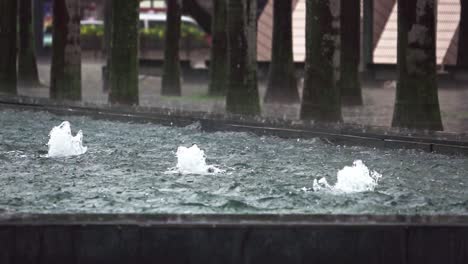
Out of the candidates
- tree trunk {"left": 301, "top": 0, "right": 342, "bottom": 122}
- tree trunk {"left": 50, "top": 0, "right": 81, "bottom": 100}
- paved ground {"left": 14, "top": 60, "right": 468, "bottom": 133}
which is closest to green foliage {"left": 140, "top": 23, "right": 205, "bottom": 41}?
paved ground {"left": 14, "top": 60, "right": 468, "bottom": 133}

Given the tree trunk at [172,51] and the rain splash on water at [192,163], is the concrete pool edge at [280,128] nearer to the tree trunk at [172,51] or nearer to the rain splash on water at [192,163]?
the rain splash on water at [192,163]

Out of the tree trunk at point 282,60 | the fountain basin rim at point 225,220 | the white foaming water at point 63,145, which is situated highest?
the tree trunk at point 282,60

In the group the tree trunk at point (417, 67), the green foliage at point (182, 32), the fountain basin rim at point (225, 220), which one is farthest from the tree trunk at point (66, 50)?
the green foliage at point (182, 32)

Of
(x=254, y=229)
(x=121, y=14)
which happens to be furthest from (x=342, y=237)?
(x=121, y=14)

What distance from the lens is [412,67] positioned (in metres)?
18.0

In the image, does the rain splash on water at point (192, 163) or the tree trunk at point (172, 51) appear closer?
the rain splash on water at point (192, 163)

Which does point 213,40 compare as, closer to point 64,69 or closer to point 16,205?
point 64,69

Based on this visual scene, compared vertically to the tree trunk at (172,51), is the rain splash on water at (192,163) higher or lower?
lower

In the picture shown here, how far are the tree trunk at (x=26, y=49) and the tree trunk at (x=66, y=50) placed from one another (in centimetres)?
579

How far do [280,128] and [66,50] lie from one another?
7.18 meters

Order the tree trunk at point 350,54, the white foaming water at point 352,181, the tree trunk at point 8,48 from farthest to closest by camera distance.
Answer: the tree trunk at point 8,48 → the tree trunk at point 350,54 → the white foaming water at point 352,181

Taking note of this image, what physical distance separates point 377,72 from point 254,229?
2338cm

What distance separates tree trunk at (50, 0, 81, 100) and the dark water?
481 centimetres

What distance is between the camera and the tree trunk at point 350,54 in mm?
24891
